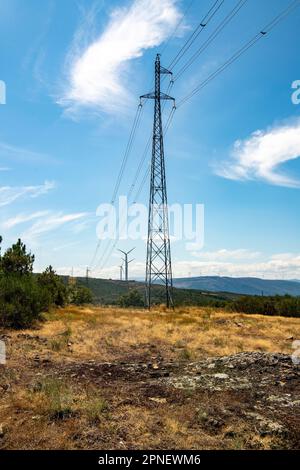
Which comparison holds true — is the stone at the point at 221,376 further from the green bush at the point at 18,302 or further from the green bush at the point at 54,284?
the green bush at the point at 54,284

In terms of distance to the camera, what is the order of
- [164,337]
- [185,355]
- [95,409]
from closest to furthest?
[95,409] < [185,355] < [164,337]

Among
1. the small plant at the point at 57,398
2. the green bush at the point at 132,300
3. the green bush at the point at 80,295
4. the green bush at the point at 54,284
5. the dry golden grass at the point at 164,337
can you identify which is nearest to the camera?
the small plant at the point at 57,398

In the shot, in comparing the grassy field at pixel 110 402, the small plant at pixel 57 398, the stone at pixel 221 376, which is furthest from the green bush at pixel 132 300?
the small plant at pixel 57 398

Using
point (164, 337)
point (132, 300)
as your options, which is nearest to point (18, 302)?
point (164, 337)

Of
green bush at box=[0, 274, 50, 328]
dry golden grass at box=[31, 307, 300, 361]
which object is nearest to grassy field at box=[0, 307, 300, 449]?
dry golden grass at box=[31, 307, 300, 361]

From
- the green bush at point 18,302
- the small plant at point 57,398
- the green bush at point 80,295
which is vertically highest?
the green bush at point 18,302

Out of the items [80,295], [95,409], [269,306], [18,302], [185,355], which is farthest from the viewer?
[80,295]

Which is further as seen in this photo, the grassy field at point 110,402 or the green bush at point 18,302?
the green bush at point 18,302

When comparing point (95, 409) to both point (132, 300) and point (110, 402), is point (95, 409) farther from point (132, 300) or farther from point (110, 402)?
point (132, 300)

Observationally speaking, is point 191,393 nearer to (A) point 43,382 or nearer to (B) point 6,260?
(A) point 43,382

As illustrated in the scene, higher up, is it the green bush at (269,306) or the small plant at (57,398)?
the small plant at (57,398)

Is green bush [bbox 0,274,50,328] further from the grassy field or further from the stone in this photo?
the stone
